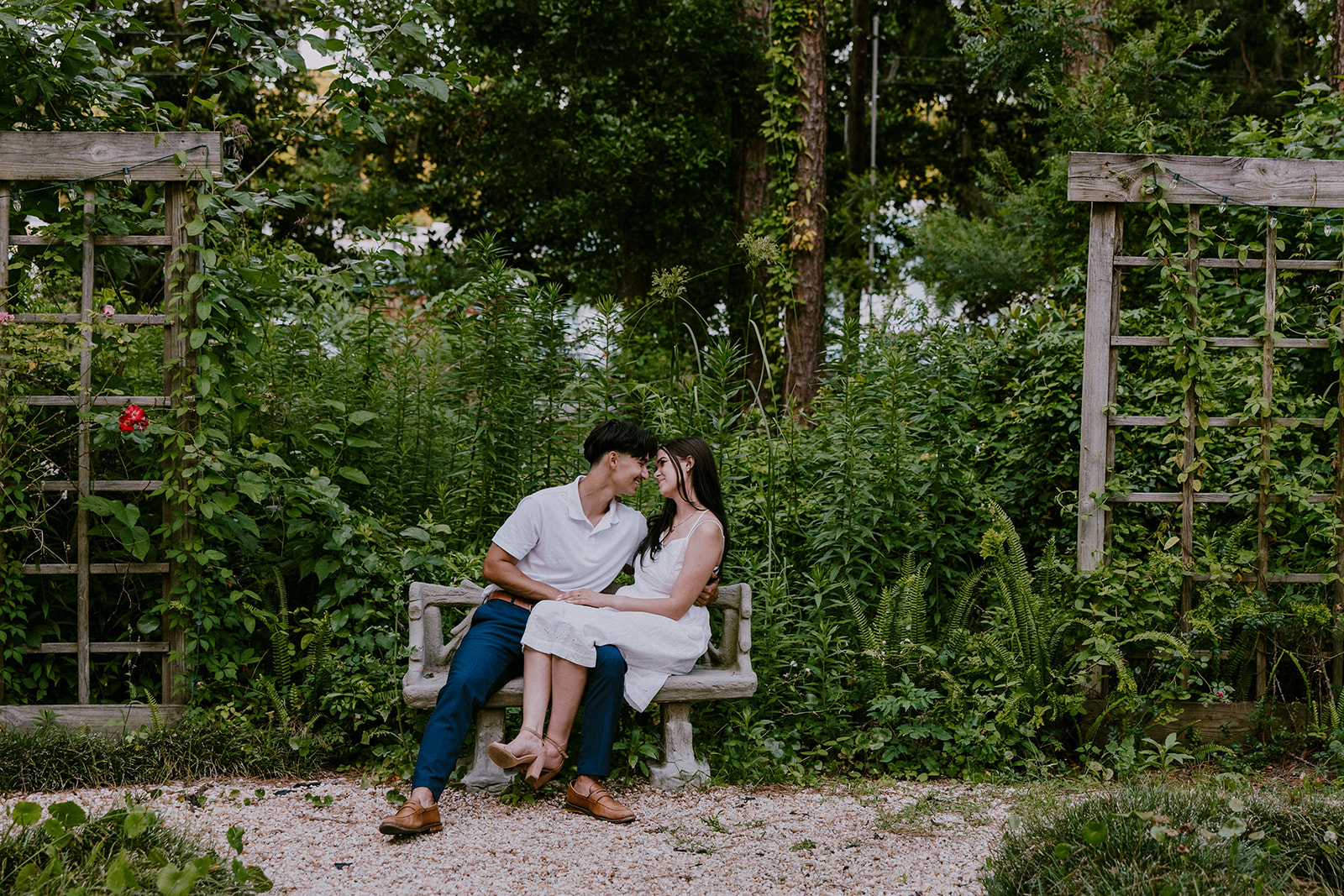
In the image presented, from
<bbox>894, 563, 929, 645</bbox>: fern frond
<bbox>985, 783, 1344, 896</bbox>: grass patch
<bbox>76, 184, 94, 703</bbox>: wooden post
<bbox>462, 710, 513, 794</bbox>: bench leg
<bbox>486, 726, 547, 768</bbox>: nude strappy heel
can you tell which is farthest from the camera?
<bbox>894, 563, 929, 645</bbox>: fern frond

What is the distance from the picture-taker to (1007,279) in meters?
9.16

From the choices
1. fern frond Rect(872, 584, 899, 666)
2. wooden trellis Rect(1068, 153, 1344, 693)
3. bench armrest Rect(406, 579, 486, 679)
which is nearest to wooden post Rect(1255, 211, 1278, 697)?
wooden trellis Rect(1068, 153, 1344, 693)

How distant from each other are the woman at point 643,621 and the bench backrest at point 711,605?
0.45 feet

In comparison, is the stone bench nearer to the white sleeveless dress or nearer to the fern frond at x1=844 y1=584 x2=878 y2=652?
the white sleeveless dress

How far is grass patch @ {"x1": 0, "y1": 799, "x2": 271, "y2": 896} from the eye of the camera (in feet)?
7.39

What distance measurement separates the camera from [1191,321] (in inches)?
158

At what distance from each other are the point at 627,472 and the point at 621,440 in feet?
0.40

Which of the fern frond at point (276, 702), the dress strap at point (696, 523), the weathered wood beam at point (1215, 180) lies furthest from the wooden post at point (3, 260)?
the weathered wood beam at point (1215, 180)

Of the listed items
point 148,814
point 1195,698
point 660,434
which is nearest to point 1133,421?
point 1195,698

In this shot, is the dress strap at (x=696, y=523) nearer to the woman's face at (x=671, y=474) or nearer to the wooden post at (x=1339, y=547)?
the woman's face at (x=671, y=474)

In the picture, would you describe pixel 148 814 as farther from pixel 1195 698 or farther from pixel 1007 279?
pixel 1007 279

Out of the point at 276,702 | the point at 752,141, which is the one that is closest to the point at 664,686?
the point at 276,702

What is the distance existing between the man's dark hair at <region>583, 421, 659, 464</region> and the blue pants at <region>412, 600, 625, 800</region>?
27.5 inches

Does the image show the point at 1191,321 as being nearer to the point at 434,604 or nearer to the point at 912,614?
the point at 912,614
